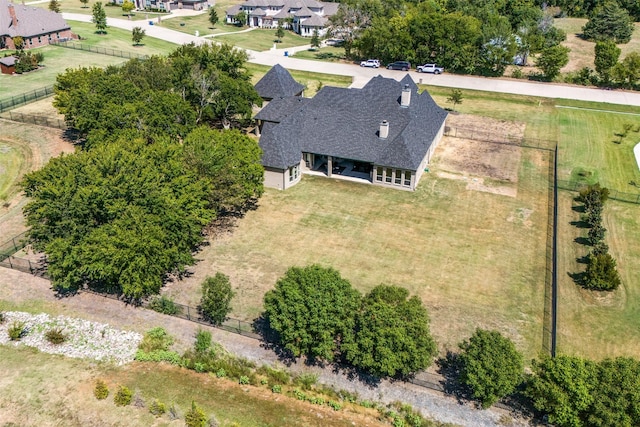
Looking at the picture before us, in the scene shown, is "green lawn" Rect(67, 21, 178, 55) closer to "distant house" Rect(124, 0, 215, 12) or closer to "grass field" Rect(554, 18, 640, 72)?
"distant house" Rect(124, 0, 215, 12)

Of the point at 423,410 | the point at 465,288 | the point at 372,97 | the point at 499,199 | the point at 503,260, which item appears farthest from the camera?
the point at 372,97

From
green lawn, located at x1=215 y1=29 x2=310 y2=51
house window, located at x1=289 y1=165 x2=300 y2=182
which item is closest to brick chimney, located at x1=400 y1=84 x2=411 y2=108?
house window, located at x1=289 y1=165 x2=300 y2=182

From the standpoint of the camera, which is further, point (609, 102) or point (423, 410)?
point (609, 102)

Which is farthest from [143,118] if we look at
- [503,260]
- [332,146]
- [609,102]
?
[609,102]

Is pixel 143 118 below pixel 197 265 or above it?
above

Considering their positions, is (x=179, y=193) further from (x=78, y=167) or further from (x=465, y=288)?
(x=465, y=288)

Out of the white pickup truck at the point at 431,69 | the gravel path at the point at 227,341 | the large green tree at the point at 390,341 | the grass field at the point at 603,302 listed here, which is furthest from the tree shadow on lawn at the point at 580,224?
the white pickup truck at the point at 431,69
